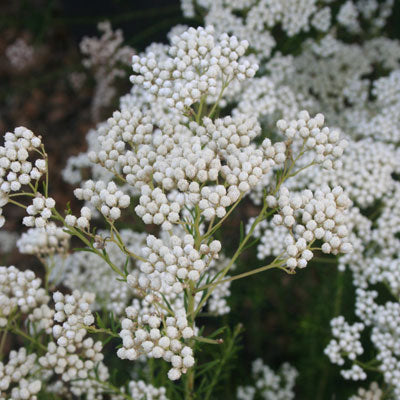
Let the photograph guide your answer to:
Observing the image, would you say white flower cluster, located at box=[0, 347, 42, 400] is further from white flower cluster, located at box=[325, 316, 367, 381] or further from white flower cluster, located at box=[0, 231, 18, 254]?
white flower cluster, located at box=[0, 231, 18, 254]

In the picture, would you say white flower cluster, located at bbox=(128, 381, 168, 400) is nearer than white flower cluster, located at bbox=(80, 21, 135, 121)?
Yes

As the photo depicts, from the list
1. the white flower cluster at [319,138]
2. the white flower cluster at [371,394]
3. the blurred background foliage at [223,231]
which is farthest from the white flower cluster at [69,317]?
the white flower cluster at [371,394]

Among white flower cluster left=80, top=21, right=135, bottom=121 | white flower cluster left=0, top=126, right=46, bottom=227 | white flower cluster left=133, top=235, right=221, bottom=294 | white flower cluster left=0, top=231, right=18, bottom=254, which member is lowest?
white flower cluster left=133, top=235, right=221, bottom=294

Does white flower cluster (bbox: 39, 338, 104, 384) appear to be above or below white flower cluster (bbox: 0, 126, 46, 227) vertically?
below

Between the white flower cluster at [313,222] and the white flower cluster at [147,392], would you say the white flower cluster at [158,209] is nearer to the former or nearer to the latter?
the white flower cluster at [313,222]

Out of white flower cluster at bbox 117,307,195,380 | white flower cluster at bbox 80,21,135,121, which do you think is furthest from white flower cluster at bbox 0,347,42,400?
white flower cluster at bbox 80,21,135,121

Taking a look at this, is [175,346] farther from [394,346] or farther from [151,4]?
[151,4]
